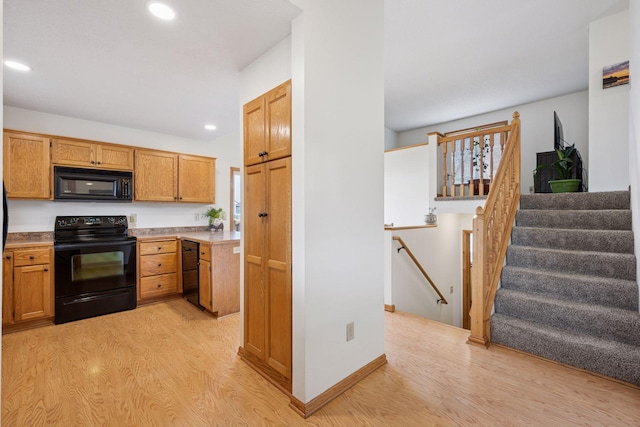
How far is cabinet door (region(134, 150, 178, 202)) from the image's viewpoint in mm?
4164

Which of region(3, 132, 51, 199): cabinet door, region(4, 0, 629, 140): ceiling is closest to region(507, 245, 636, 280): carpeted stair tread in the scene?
region(4, 0, 629, 140): ceiling

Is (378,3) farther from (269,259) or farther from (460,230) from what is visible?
(460,230)

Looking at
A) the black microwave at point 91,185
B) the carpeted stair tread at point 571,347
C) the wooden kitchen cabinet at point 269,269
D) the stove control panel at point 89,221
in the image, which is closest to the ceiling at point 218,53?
the black microwave at point 91,185

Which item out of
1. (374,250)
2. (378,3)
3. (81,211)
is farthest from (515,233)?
(81,211)

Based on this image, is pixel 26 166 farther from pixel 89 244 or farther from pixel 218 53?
pixel 218 53

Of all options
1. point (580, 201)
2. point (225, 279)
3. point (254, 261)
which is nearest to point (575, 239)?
point (580, 201)

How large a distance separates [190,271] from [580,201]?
4.78 metres

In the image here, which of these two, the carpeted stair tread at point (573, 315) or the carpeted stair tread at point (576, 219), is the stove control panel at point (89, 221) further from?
the carpeted stair tread at point (576, 219)

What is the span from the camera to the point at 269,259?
2182 millimetres

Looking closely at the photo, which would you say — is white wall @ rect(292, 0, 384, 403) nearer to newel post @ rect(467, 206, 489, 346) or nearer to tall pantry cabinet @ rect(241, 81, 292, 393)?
tall pantry cabinet @ rect(241, 81, 292, 393)

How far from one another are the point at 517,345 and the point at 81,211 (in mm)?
5209

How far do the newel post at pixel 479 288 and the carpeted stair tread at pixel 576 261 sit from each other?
66 cm

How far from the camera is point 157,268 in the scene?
4.03 meters

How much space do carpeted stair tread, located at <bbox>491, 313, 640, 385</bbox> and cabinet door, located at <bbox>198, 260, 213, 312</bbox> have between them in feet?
9.68
